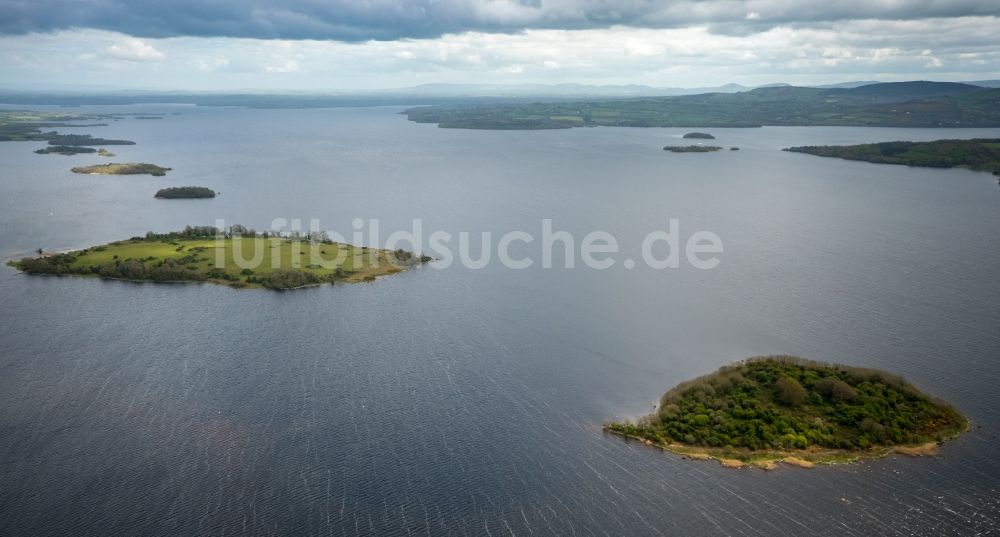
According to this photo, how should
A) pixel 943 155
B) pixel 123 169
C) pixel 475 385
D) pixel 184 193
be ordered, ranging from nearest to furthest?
pixel 475 385 → pixel 184 193 → pixel 123 169 → pixel 943 155

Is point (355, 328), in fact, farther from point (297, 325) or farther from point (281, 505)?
point (281, 505)

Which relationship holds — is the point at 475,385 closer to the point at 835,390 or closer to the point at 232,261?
the point at 835,390

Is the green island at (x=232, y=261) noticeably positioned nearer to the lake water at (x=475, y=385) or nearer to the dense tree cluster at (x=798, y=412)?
the lake water at (x=475, y=385)

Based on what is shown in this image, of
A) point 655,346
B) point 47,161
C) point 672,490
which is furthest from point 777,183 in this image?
point 47,161

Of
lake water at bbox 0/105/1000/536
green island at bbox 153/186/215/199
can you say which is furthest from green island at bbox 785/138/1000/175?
green island at bbox 153/186/215/199

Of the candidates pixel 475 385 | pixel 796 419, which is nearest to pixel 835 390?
pixel 796 419
